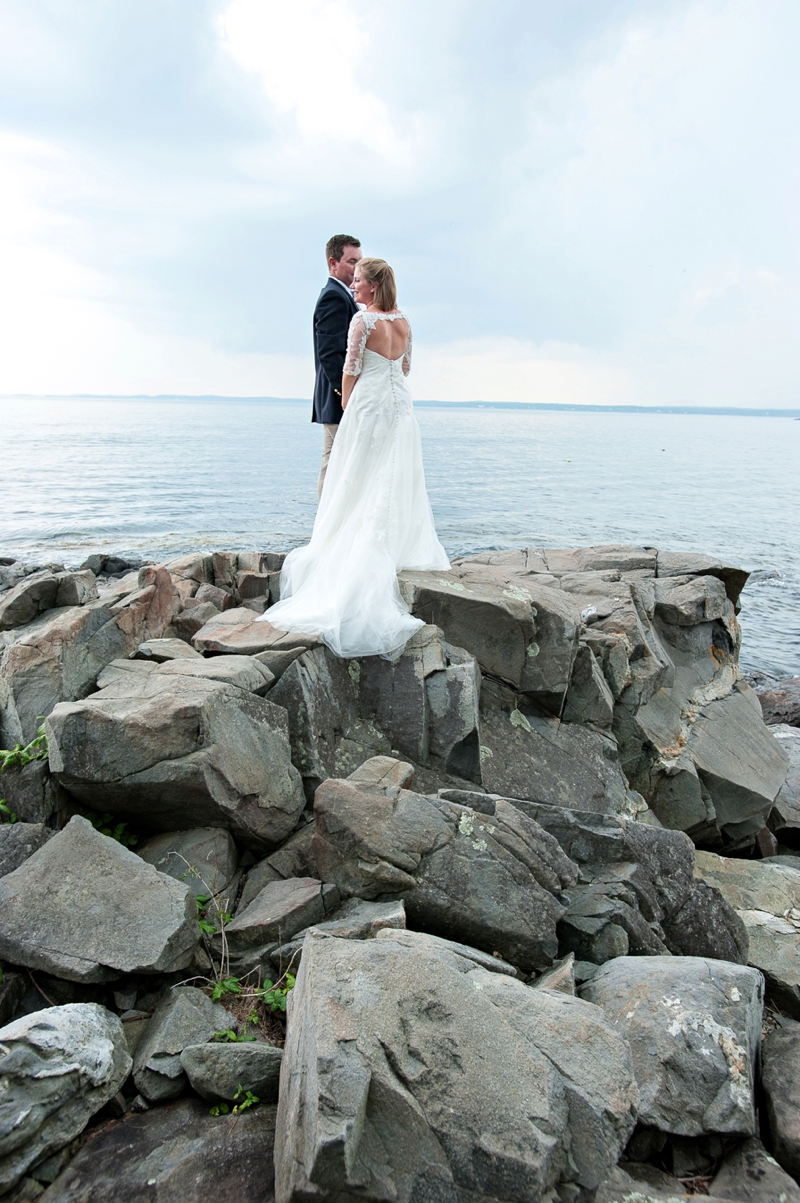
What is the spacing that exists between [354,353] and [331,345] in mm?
977

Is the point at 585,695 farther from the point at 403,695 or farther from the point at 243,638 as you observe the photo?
the point at 243,638

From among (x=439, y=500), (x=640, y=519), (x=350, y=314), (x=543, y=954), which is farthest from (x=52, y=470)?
(x=543, y=954)

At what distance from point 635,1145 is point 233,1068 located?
6.90 feet

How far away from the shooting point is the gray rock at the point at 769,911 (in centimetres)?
561

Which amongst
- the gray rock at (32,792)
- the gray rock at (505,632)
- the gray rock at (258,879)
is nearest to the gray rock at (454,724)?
the gray rock at (505,632)

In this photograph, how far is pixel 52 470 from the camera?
45.6 meters

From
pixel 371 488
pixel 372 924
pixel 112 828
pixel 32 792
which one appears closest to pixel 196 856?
pixel 112 828

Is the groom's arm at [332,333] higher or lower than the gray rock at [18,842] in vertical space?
higher

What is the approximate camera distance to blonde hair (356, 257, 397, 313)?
7.76m

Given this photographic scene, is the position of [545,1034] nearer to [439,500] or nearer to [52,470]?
[439,500]

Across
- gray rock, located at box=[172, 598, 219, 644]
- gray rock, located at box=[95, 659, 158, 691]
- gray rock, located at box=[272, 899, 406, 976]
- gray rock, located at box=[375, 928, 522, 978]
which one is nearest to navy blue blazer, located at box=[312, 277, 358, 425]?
gray rock, located at box=[172, 598, 219, 644]

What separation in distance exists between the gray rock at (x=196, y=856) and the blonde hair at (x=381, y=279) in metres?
5.81

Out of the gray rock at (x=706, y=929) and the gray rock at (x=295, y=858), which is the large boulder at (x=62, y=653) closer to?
the gray rock at (x=295, y=858)

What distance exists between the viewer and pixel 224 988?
4285mm
